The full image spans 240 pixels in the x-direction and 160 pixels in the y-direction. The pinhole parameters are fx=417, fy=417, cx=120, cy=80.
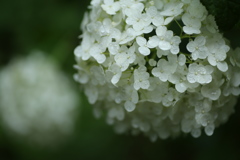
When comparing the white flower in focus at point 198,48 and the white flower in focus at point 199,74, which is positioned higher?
the white flower in focus at point 198,48

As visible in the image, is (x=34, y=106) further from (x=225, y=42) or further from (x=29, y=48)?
(x=225, y=42)

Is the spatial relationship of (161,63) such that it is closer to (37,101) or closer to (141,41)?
(141,41)

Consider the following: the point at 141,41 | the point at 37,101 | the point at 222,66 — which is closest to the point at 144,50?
the point at 141,41

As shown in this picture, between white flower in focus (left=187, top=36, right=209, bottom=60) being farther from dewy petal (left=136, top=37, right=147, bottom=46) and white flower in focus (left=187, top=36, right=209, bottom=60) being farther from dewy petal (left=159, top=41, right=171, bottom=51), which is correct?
dewy petal (left=136, top=37, right=147, bottom=46)

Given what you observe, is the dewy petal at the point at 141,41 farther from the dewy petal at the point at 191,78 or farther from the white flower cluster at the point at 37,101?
the white flower cluster at the point at 37,101

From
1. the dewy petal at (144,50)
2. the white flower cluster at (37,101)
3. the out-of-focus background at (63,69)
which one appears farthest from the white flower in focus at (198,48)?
the white flower cluster at (37,101)
